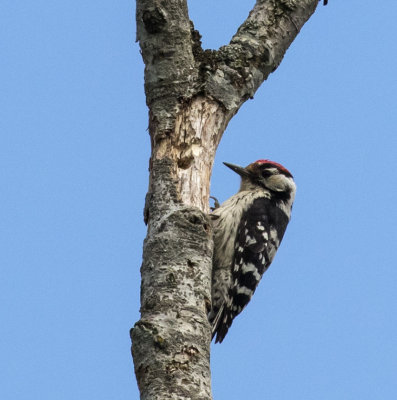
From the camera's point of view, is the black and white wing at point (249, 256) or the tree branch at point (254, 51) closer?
the tree branch at point (254, 51)

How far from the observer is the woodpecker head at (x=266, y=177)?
6477mm

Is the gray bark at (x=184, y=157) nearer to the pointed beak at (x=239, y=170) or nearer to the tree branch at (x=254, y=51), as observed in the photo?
the tree branch at (x=254, y=51)

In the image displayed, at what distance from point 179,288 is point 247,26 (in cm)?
243

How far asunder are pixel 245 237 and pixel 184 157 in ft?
4.19

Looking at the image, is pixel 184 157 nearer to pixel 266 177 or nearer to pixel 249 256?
pixel 249 256

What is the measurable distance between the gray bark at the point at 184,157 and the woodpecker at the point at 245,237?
3.08 feet

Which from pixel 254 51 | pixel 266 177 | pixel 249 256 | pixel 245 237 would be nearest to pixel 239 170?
pixel 266 177

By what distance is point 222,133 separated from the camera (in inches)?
199

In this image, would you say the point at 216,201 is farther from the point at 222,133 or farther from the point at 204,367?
the point at 204,367

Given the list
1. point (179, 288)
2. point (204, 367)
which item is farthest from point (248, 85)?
point (204, 367)

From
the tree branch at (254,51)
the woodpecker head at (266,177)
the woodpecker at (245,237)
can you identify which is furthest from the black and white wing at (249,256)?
the tree branch at (254,51)

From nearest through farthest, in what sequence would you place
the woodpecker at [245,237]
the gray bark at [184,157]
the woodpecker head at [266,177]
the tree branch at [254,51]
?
the gray bark at [184,157] < the tree branch at [254,51] < the woodpecker at [245,237] < the woodpecker head at [266,177]

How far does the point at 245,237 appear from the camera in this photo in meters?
5.79

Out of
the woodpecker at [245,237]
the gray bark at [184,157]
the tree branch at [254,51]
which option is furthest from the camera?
the woodpecker at [245,237]
